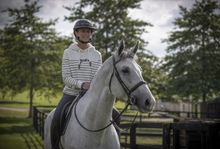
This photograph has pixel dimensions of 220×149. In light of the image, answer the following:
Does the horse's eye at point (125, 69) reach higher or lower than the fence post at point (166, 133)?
higher

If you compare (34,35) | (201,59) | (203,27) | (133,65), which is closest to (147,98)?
(133,65)

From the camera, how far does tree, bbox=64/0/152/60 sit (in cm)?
1628

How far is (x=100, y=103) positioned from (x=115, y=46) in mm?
13756

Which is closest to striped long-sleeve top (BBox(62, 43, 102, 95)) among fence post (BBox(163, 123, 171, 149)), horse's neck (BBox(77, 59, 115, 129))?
horse's neck (BBox(77, 59, 115, 129))

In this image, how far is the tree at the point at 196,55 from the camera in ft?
58.4

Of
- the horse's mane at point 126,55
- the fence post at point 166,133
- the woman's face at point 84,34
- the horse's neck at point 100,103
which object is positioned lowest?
the fence post at point 166,133

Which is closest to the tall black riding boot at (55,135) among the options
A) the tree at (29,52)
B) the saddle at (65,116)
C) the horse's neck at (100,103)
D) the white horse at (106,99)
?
the saddle at (65,116)

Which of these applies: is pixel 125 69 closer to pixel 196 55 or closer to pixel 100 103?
pixel 100 103

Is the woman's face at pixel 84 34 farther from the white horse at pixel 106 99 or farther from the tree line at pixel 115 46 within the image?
the tree line at pixel 115 46

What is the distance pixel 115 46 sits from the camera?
53.9ft

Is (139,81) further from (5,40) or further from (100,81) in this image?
(5,40)

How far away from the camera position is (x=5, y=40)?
21.6 meters

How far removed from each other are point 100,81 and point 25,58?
19.5m

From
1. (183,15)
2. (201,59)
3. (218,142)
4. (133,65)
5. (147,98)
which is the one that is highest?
(183,15)
